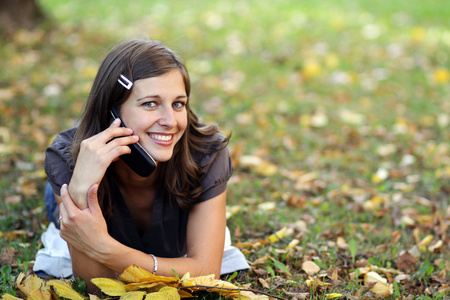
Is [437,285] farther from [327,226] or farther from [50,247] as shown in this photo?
[50,247]

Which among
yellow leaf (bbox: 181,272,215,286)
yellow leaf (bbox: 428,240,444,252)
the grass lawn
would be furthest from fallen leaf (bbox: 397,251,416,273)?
yellow leaf (bbox: 181,272,215,286)

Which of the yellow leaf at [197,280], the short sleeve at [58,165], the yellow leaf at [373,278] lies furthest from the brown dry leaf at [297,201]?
the short sleeve at [58,165]

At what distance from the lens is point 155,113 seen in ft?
6.86

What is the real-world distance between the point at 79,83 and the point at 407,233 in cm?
391

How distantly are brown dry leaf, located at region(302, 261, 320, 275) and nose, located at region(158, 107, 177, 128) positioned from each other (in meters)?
0.99

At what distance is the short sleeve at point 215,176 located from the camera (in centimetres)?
234

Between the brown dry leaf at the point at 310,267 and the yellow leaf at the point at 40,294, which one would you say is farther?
the brown dry leaf at the point at 310,267

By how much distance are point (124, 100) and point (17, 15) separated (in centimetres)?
560

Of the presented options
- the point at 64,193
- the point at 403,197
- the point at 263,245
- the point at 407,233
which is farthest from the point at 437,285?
the point at 64,193

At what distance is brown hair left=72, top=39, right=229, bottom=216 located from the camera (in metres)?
2.11

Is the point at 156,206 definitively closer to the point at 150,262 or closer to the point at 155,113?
the point at 150,262

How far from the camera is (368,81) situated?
19.5 feet

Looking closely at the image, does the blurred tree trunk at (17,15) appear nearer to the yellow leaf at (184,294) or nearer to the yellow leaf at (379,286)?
the yellow leaf at (184,294)

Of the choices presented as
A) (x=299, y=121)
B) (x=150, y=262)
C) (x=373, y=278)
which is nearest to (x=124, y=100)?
(x=150, y=262)
